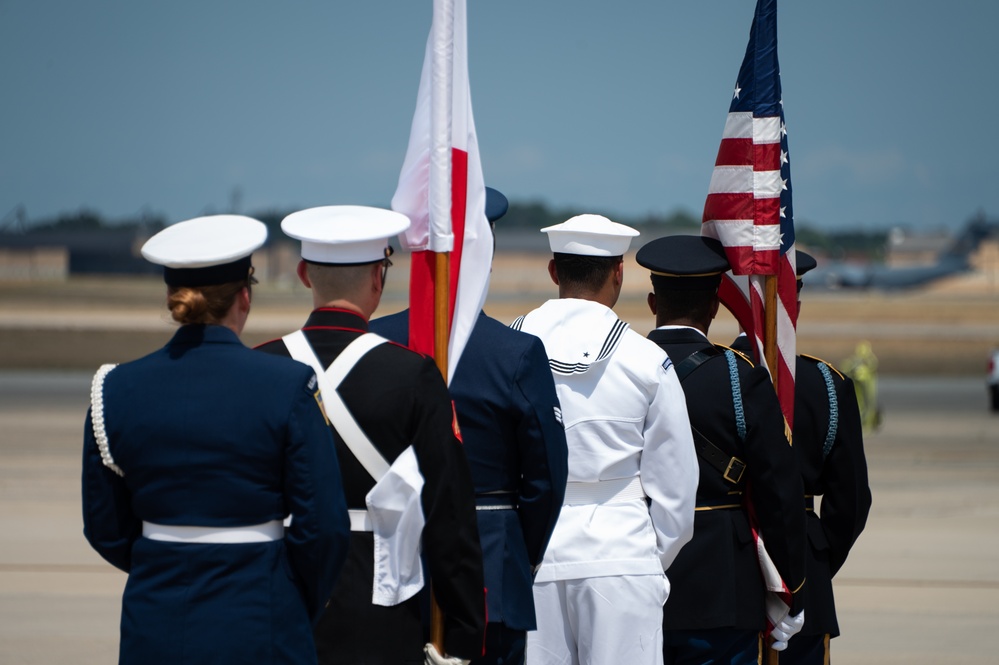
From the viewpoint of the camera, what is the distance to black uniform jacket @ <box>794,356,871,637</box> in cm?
438

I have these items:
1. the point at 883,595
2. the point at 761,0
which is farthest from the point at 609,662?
the point at 883,595

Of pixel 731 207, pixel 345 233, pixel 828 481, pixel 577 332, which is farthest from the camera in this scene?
pixel 731 207

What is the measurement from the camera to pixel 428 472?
3117 mm

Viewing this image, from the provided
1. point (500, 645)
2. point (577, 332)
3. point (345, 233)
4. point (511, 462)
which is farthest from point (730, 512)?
point (345, 233)

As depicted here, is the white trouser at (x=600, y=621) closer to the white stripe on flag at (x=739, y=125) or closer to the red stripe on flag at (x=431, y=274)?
the red stripe on flag at (x=431, y=274)

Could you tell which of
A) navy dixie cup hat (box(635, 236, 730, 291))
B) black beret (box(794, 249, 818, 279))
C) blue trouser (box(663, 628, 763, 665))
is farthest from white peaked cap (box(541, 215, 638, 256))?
blue trouser (box(663, 628, 763, 665))

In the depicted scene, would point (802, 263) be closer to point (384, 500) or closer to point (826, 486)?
point (826, 486)

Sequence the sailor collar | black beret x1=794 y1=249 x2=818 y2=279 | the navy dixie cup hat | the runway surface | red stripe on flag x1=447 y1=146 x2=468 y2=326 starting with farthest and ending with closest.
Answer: the runway surface
black beret x1=794 y1=249 x2=818 y2=279
the navy dixie cup hat
the sailor collar
red stripe on flag x1=447 y1=146 x2=468 y2=326

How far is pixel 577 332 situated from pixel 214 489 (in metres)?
1.58

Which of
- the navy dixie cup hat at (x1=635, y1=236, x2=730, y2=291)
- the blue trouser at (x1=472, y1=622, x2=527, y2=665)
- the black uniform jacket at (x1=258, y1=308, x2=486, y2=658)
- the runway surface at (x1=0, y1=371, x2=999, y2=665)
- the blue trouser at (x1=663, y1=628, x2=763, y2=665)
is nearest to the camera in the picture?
the black uniform jacket at (x1=258, y1=308, x2=486, y2=658)

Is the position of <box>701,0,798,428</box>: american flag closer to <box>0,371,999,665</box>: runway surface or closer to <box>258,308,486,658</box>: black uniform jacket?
<box>258,308,486,658</box>: black uniform jacket

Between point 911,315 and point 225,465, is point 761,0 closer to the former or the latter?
point 225,465

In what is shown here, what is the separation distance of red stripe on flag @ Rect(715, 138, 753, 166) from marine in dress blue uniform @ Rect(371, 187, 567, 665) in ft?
5.22

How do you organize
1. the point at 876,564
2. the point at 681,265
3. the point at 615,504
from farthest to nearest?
the point at 876,564 < the point at 681,265 < the point at 615,504
